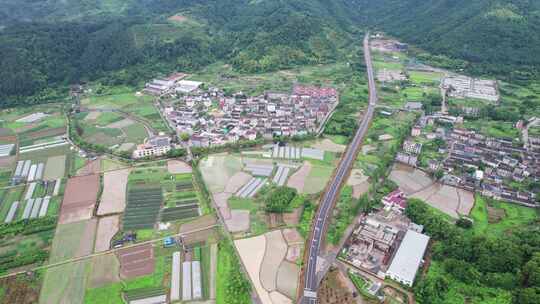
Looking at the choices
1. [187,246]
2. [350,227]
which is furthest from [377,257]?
[187,246]

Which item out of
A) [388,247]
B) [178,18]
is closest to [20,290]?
[388,247]

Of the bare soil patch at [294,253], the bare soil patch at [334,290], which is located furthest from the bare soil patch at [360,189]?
the bare soil patch at [334,290]

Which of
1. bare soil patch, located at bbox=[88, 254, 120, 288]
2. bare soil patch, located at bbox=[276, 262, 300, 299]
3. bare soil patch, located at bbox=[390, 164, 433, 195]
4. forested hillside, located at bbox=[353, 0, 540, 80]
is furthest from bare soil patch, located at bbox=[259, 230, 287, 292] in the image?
forested hillside, located at bbox=[353, 0, 540, 80]

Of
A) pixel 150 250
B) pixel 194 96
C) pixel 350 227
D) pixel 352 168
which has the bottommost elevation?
pixel 150 250

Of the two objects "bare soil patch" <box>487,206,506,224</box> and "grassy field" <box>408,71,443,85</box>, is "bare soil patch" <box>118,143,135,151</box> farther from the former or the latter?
"grassy field" <box>408,71,443,85</box>

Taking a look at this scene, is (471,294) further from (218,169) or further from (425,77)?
(425,77)

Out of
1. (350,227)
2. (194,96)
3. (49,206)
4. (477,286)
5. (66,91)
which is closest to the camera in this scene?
(477,286)

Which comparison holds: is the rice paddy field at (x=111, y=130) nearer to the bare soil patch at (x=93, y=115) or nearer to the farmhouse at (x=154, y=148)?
the bare soil patch at (x=93, y=115)

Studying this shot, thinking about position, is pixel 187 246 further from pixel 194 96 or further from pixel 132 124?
pixel 194 96

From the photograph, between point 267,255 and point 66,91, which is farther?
point 66,91
